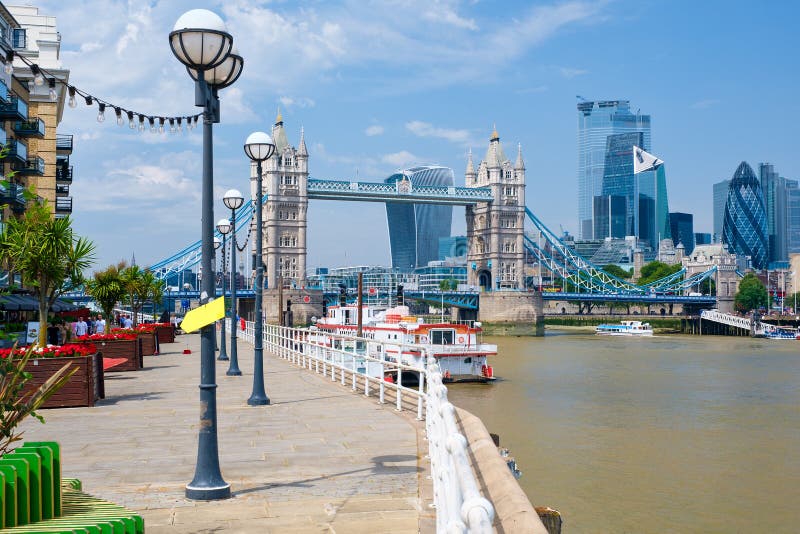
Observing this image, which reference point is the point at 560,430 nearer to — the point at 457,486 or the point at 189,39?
the point at 189,39

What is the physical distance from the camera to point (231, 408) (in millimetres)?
13031

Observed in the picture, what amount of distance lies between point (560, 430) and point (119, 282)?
56.4 ft

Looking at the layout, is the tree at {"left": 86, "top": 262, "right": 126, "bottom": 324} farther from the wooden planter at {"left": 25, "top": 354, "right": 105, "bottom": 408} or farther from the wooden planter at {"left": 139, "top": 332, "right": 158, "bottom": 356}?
the wooden planter at {"left": 25, "top": 354, "right": 105, "bottom": 408}

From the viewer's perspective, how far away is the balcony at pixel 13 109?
32.6m

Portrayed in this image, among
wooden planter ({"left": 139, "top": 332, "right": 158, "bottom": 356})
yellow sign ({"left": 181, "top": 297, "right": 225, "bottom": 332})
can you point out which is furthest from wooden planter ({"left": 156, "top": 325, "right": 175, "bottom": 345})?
yellow sign ({"left": 181, "top": 297, "right": 225, "bottom": 332})

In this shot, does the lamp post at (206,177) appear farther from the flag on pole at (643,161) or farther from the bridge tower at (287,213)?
the flag on pole at (643,161)

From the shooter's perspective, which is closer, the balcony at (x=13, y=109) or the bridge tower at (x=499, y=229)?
the balcony at (x=13, y=109)

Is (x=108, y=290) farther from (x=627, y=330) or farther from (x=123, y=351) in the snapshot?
(x=627, y=330)

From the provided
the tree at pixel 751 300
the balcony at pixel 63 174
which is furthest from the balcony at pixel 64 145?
the tree at pixel 751 300

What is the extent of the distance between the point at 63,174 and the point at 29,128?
1219cm

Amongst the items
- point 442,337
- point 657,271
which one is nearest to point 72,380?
point 442,337

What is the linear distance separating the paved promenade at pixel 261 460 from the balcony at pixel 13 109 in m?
22.3

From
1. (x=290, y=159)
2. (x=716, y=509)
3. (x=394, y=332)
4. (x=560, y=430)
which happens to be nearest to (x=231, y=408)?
(x=716, y=509)

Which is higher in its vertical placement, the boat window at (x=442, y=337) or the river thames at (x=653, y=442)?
the boat window at (x=442, y=337)
